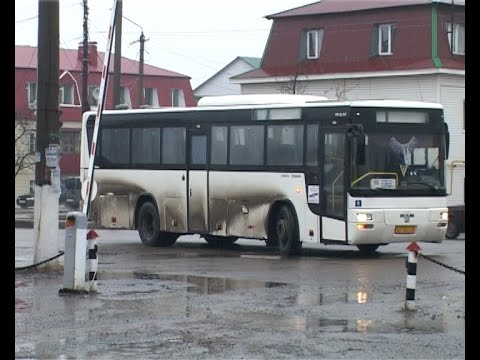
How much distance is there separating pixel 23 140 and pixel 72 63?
8572 mm

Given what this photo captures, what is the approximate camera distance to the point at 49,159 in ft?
59.3

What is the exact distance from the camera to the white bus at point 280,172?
21.1 m

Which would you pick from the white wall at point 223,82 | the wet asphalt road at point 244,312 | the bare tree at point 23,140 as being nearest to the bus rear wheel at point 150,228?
the wet asphalt road at point 244,312

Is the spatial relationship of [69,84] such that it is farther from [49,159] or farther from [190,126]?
[49,159]

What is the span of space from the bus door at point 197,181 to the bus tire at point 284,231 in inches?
78.2

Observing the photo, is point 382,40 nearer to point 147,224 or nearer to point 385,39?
point 385,39

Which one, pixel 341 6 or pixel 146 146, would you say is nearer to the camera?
pixel 146 146

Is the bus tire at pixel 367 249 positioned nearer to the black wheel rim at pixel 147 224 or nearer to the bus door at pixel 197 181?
the bus door at pixel 197 181

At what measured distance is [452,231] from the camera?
102 feet

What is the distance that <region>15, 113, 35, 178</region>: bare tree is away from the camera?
64188 mm

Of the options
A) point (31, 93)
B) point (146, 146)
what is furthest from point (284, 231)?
point (31, 93)

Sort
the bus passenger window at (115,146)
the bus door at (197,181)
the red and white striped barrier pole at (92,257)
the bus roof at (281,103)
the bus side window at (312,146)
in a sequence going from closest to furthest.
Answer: the red and white striped barrier pole at (92,257)
the bus roof at (281,103)
the bus side window at (312,146)
the bus door at (197,181)
the bus passenger window at (115,146)

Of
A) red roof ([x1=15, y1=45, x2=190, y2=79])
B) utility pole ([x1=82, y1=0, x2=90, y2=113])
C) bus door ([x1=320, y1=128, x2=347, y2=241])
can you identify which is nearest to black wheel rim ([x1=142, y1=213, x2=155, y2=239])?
bus door ([x1=320, y1=128, x2=347, y2=241])

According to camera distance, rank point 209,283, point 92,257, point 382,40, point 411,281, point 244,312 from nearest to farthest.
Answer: point 244,312, point 411,281, point 92,257, point 209,283, point 382,40
